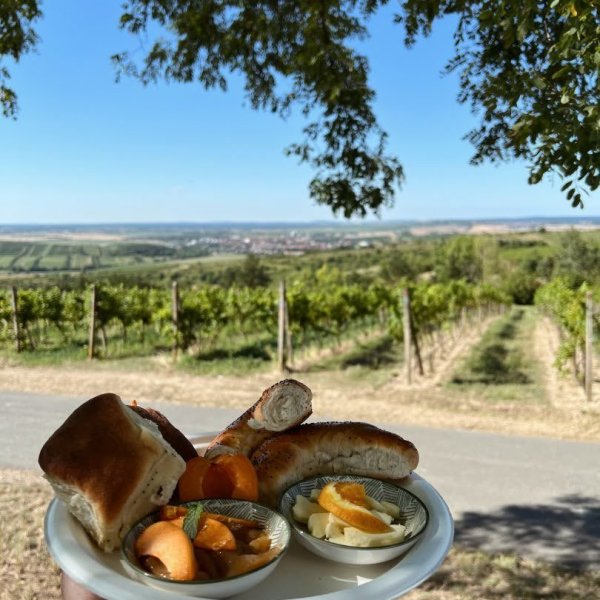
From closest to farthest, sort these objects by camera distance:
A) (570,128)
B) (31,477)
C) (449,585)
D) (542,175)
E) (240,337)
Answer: (570,128) < (542,175) < (449,585) < (31,477) < (240,337)

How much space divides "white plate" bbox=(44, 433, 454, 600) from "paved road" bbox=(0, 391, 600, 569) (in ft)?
11.1

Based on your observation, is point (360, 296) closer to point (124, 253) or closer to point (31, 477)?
point (31, 477)

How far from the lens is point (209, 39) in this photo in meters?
5.93

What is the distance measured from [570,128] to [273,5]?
457 cm

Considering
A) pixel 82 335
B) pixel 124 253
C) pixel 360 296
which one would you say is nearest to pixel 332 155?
pixel 360 296

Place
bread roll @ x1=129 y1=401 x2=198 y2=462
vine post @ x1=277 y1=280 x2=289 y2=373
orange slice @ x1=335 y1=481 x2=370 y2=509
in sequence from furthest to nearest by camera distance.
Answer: vine post @ x1=277 y1=280 x2=289 y2=373, bread roll @ x1=129 y1=401 x2=198 y2=462, orange slice @ x1=335 y1=481 x2=370 y2=509

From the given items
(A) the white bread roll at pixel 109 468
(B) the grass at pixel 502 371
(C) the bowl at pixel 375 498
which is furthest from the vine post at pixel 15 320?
(C) the bowl at pixel 375 498

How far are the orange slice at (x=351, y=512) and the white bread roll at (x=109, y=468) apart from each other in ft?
1.04

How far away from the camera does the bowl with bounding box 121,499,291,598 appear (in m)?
0.99

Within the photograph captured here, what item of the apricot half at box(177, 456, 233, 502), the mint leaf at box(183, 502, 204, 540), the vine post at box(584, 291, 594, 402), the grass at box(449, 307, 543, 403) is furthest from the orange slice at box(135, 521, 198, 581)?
the vine post at box(584, 291, 594, 402)

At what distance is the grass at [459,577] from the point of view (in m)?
3.40

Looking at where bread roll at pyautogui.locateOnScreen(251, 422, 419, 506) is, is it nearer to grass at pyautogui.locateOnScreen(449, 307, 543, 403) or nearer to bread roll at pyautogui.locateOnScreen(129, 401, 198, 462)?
bread roll at pyautogui.locateOnScreen(129, 401, 198, 462)

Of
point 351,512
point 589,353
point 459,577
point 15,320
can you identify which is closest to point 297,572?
point 351,512

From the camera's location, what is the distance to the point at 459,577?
362 cm
